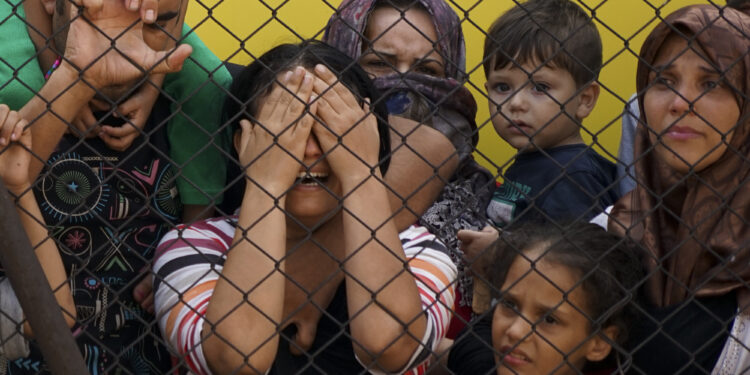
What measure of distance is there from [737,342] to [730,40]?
730 mm

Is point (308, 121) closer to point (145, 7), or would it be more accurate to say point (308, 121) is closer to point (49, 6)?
point (145, 7)

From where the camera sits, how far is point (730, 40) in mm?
2385

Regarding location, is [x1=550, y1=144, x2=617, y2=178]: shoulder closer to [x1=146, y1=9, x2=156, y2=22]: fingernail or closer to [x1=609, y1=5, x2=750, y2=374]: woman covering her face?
[x1=609, y1=5, x2=750, y2=374]: woman covering her face

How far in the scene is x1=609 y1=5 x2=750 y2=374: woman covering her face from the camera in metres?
2.30

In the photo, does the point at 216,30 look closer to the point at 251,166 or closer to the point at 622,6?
the point at 622,6

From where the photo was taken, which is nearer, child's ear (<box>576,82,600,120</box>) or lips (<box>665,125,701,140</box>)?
lips (<box>665,125,701,140</box>)

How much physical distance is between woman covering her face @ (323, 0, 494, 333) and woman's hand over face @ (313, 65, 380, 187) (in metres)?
0.65

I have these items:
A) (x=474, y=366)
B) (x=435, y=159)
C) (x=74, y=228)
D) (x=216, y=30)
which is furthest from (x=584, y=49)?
(x=74, y=228)

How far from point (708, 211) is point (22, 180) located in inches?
63.0

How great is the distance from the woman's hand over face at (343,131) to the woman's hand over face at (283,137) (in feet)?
0.11

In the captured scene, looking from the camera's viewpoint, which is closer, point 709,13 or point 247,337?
point 247,337

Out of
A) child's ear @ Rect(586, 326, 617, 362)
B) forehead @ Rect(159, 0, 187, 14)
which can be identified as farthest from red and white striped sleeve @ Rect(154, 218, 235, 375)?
child's ear @ Rect(586, 326, 617, 362)

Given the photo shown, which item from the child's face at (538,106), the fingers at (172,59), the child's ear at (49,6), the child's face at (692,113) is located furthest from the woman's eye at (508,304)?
the child's ear at (49,6)

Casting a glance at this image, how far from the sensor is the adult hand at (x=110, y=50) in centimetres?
204
